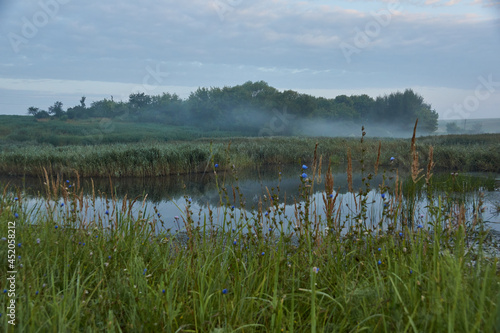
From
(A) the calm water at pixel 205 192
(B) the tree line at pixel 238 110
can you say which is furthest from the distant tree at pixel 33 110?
(A) the calm water at pixel 205 192

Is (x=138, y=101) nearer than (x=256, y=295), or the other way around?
(x=256, y=295)

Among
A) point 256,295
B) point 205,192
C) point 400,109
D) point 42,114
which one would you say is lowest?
point 205,192

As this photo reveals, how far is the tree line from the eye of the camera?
4803 cm

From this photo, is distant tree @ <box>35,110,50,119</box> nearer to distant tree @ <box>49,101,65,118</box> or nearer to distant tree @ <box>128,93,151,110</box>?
distant tree @ <box>49,101,65,118</box>

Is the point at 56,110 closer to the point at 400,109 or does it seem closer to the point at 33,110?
the point at 33,110

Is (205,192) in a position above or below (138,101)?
below

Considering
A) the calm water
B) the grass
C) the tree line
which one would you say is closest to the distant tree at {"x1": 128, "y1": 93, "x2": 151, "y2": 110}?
the tree line

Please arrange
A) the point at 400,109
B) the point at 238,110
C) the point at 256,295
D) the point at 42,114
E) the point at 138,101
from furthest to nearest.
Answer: the point at 138,101 < the point at 400,109 < the point at 238,110 < the point at 42,114 < the point at 256,295

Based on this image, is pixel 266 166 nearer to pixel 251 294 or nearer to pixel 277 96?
pixel 251 294

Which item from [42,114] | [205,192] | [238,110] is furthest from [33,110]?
[205,192]

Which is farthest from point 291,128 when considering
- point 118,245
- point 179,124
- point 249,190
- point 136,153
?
point 118,245

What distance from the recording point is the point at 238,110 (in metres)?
49.8

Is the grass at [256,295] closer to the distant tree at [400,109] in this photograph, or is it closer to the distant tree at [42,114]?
the distant tree at [42,114]

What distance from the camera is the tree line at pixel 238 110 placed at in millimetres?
48031
